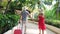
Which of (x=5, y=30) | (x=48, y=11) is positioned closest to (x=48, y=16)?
(x=48, y=11)

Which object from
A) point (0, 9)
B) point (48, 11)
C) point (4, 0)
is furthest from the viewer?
point (48, 11)

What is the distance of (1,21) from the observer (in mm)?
11414

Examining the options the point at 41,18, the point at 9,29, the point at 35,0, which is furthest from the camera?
the point at 9,29

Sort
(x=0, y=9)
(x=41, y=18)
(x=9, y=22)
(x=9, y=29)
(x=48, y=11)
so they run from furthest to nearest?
(x=48, y=11)
(x=0, y=9)
(x=9, y=29)
(x=9, y=22)
(x=41, y=18)

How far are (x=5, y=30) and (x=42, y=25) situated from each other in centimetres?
350

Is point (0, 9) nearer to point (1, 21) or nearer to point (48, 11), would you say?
point (1, 21)

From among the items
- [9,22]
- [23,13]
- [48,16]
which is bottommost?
[48,16]

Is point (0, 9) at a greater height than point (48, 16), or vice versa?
point (0, 9)

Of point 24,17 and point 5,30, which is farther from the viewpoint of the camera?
point 5,30

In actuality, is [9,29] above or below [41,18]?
below

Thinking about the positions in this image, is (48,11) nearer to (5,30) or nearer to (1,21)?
(5,30)

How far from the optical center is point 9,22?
1298cm

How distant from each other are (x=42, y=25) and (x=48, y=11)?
18116 millimetres

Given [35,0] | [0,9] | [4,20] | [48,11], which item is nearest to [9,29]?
[4,20]
